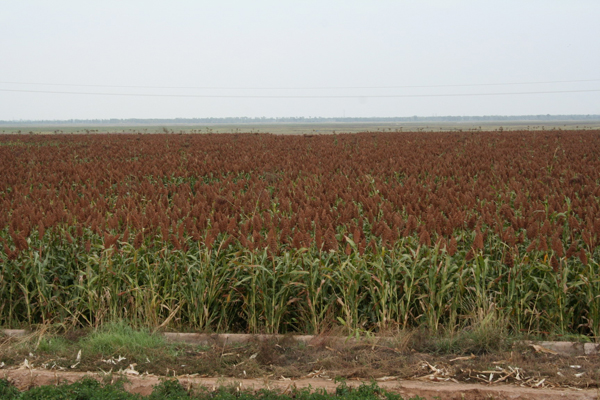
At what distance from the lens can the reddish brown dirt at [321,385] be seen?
3.56 m

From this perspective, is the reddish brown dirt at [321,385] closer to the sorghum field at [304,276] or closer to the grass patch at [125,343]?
the grass patch at [125,343]

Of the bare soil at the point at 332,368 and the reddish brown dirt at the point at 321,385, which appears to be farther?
the bare soil at the point at 332,368

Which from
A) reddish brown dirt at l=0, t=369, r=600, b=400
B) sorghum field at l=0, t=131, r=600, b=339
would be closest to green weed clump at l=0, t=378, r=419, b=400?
reddish brown dirt at l=0, t=369, r=600, b=400

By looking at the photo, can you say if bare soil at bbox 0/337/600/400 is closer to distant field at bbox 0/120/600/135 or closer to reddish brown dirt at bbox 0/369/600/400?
reddish brown dirt at bbox 0/369/600/400

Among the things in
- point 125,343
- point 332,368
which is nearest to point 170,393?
point 125,343

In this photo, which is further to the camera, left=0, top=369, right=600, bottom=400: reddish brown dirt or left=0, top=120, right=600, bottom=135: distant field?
left=0, top=120, right=600, bottom=135: distant field

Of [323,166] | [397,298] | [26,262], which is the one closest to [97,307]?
[26,262]

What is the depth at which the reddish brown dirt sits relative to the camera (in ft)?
11.7

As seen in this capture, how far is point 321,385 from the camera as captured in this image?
3738 millimetres

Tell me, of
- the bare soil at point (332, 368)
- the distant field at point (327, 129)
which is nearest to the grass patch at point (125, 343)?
the bare soil at point (332, 368)

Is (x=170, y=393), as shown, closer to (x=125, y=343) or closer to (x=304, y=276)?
(x=125, y=343)

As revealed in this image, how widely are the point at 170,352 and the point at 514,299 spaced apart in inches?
122

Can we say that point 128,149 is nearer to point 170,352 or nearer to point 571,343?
point 170,352

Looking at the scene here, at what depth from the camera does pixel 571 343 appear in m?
4.25
